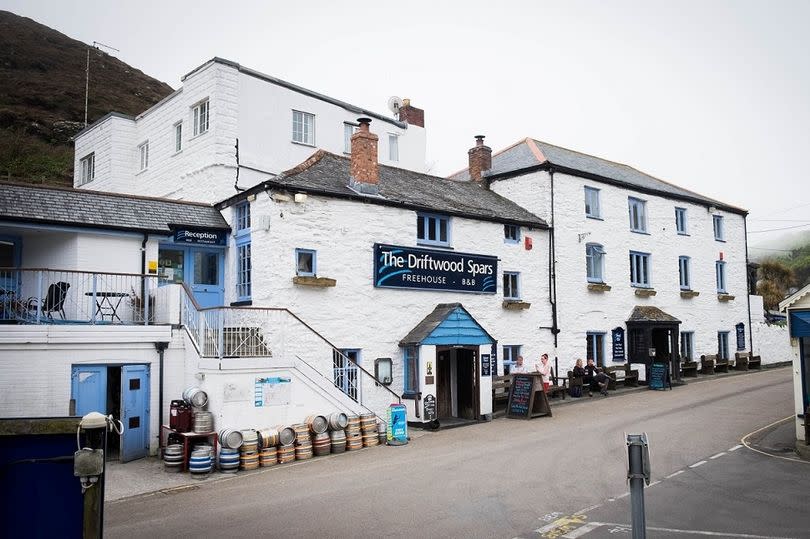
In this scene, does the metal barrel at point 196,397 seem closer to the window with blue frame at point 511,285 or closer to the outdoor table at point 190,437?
the outdoor table at point 190,437

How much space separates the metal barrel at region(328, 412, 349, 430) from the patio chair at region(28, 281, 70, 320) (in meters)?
6.35

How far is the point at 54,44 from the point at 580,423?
269 feet

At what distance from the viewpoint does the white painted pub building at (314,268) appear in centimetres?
1429

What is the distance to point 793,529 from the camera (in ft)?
26.6

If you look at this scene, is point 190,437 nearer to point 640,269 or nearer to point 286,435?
point 286,435

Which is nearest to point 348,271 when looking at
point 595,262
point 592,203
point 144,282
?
point 144,282

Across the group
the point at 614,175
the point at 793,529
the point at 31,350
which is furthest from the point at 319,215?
the point at 614,175

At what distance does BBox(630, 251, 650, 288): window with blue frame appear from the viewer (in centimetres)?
2760

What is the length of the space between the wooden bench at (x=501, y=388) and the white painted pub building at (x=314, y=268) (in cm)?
102

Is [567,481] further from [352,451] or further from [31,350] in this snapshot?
[31,350]

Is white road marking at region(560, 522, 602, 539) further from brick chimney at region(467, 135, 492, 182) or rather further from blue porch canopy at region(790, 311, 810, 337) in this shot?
brick chimney at region(467, 135, 492, 182)

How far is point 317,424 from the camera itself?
14414mm

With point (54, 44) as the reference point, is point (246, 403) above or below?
below

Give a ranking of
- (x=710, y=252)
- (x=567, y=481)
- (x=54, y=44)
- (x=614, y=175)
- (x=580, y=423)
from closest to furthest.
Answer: (x=567, y=481), (x=580, y=423), (x=614, y=175), (x=710, y=252), (x=54, y=44)
